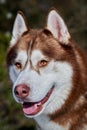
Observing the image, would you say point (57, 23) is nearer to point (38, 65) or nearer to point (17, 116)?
point (38, 65)

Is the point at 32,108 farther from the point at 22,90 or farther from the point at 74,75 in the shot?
the point at 74,75

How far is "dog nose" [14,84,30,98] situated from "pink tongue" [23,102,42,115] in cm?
22

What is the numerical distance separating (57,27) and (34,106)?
822 millimetres

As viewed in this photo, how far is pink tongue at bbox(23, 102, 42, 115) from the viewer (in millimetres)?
6059

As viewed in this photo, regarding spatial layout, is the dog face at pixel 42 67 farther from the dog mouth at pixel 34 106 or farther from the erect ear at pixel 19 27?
the erect ear at pixel 19 27

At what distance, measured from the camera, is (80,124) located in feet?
20.5

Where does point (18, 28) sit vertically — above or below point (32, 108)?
above

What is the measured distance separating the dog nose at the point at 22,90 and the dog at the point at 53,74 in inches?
3.5

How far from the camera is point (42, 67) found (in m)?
6.12

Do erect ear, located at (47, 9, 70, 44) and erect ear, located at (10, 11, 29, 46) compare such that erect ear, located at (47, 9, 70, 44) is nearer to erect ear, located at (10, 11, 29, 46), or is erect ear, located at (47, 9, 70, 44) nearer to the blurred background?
erect ear, located at (10, 11, 29, 46)

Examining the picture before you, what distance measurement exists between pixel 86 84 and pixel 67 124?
428 mm

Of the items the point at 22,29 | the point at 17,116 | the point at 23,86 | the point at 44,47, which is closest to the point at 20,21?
the point at 22,29

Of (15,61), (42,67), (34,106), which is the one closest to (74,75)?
(42,67)

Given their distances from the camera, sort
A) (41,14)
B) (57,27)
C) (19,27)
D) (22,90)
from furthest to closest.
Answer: (41,14)
(19,27)
(57,27)
(22,90)
